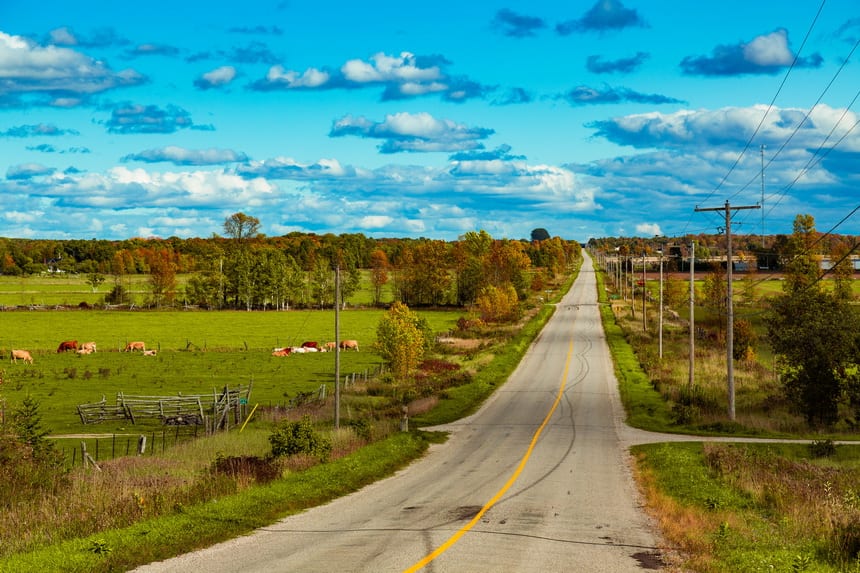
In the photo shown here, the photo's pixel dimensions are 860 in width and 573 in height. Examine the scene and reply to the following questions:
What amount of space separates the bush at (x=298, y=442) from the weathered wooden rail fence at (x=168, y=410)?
52.7 feet

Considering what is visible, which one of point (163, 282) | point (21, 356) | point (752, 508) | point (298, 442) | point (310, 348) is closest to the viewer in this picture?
point (752, 508)

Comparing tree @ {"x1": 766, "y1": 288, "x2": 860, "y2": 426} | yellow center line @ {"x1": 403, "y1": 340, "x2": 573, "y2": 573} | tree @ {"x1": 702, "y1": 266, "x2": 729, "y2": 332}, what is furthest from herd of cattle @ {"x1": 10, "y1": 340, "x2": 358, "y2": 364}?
tree @ {"x1": 766, "y1": 288, "x2": 860, "y2": 426}

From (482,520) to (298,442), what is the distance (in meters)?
9.27

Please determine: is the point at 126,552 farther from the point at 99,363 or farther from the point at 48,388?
the point at 99,363

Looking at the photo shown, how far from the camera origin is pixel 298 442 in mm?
26953

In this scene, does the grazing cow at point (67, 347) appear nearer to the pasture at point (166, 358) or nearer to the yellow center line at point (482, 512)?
the pasture at point (166, 358)

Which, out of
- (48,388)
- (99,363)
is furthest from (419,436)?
(99,363)

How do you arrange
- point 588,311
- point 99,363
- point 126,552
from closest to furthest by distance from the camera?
point 126,552, point 99,363, point 588,311

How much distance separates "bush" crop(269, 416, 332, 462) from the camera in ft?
88.3

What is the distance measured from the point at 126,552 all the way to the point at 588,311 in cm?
12869

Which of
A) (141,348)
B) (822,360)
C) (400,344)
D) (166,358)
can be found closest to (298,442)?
A: (822,360)

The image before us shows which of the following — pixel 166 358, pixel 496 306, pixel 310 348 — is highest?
pixel 496 306

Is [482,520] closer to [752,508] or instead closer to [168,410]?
[752,508]

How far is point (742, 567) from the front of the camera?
14.1 metres
